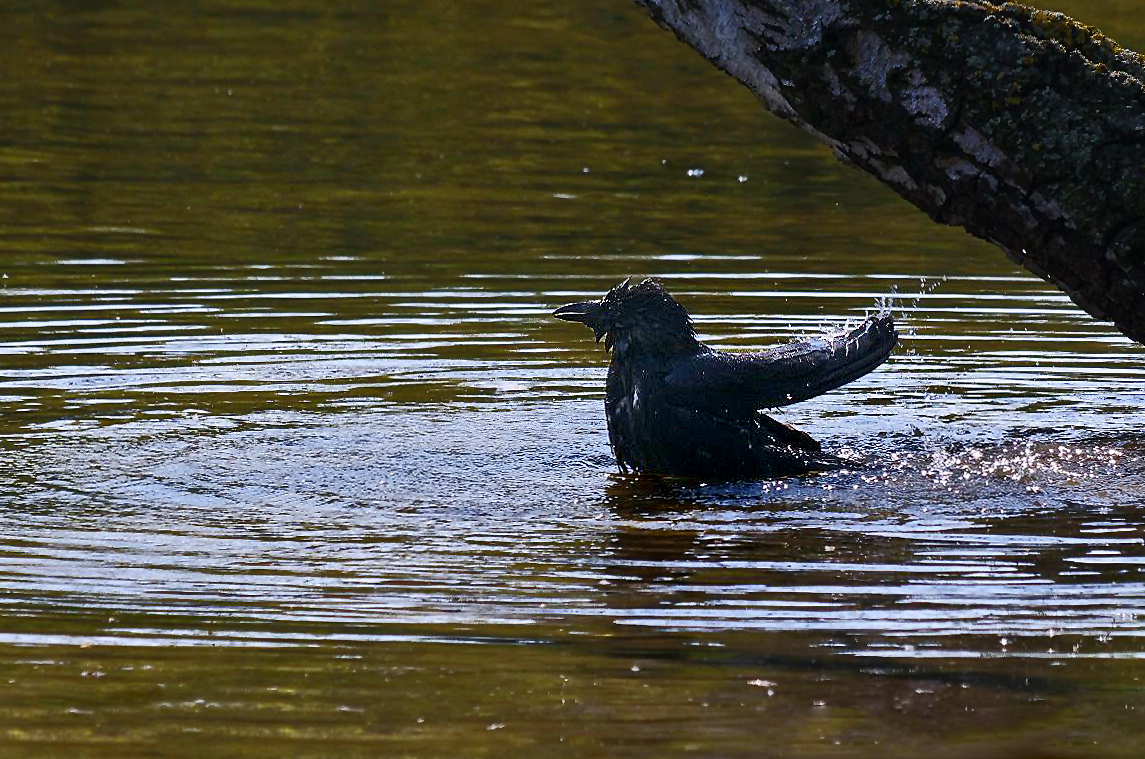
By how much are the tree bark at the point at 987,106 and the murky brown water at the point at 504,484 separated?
3.48 feet

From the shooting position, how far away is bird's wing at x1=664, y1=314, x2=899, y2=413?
8.42 metres

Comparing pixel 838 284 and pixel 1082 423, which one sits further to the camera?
pixel 838 284

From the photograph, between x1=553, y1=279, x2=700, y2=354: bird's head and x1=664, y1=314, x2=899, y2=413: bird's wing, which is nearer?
x1=664, y1=314, x2=899, y2=413: bird's wing

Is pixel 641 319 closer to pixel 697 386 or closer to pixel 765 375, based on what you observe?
pixel 697 386

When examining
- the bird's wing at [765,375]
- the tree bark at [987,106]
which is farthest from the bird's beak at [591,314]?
the tree bark at [987,106]

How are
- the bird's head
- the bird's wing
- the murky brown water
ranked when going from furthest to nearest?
the bird's head, the bird's wing, the murky brown water

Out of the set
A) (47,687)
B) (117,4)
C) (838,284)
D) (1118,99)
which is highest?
(117,4)

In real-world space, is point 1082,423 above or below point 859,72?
below

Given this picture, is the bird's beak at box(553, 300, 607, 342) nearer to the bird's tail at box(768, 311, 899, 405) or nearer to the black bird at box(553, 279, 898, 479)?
the black bird at box(553, 279, 898, 479)

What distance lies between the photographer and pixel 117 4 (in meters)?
28.1

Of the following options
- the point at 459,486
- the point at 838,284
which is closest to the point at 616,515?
the point at 459,486

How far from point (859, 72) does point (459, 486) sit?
223cm

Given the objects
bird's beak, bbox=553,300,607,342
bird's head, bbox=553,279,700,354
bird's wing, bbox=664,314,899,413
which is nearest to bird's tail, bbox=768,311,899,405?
bird's wing, bbox=664,314,899,413

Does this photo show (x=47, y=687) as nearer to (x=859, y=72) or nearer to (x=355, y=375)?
(x=859, y=72)
